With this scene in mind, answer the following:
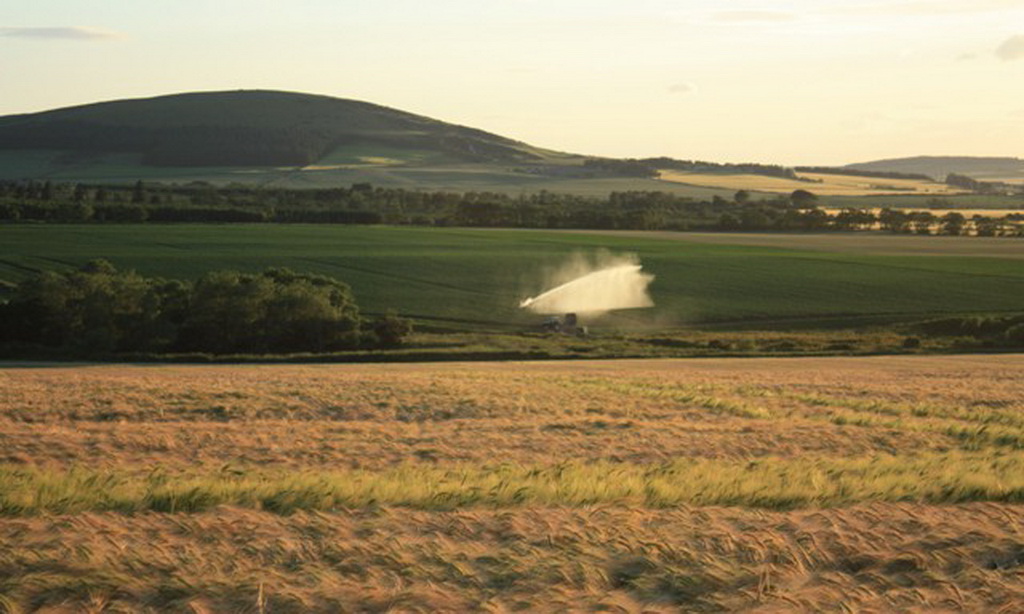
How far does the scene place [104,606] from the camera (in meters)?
8.81

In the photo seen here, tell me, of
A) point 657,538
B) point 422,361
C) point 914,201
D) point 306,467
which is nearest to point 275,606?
point 657,538

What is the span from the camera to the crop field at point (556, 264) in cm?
8200

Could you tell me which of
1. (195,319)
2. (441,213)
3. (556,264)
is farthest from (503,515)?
(441,213)

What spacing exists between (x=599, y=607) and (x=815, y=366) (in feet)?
146

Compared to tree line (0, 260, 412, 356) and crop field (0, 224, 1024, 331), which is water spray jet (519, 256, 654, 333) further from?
tree line (0, 260, 412, 356)

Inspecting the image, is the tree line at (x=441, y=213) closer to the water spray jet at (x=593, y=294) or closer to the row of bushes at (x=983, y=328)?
the water spray jet at (x=593, y=294)

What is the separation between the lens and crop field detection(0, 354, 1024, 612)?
9.21m

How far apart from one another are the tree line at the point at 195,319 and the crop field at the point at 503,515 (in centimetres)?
4015

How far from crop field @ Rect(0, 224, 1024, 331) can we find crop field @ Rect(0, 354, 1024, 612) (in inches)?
2060

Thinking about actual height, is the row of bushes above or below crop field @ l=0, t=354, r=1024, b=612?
below

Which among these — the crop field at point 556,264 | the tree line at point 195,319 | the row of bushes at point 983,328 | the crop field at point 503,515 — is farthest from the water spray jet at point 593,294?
the crop field at point 503,515

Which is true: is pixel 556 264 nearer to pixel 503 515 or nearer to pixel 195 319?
pixel 195 319

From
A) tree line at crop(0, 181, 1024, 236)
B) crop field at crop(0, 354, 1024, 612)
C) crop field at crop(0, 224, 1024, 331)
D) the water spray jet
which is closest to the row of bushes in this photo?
crop field at crop(0, 224, 1024, 331)

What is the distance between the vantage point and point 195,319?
216ft
